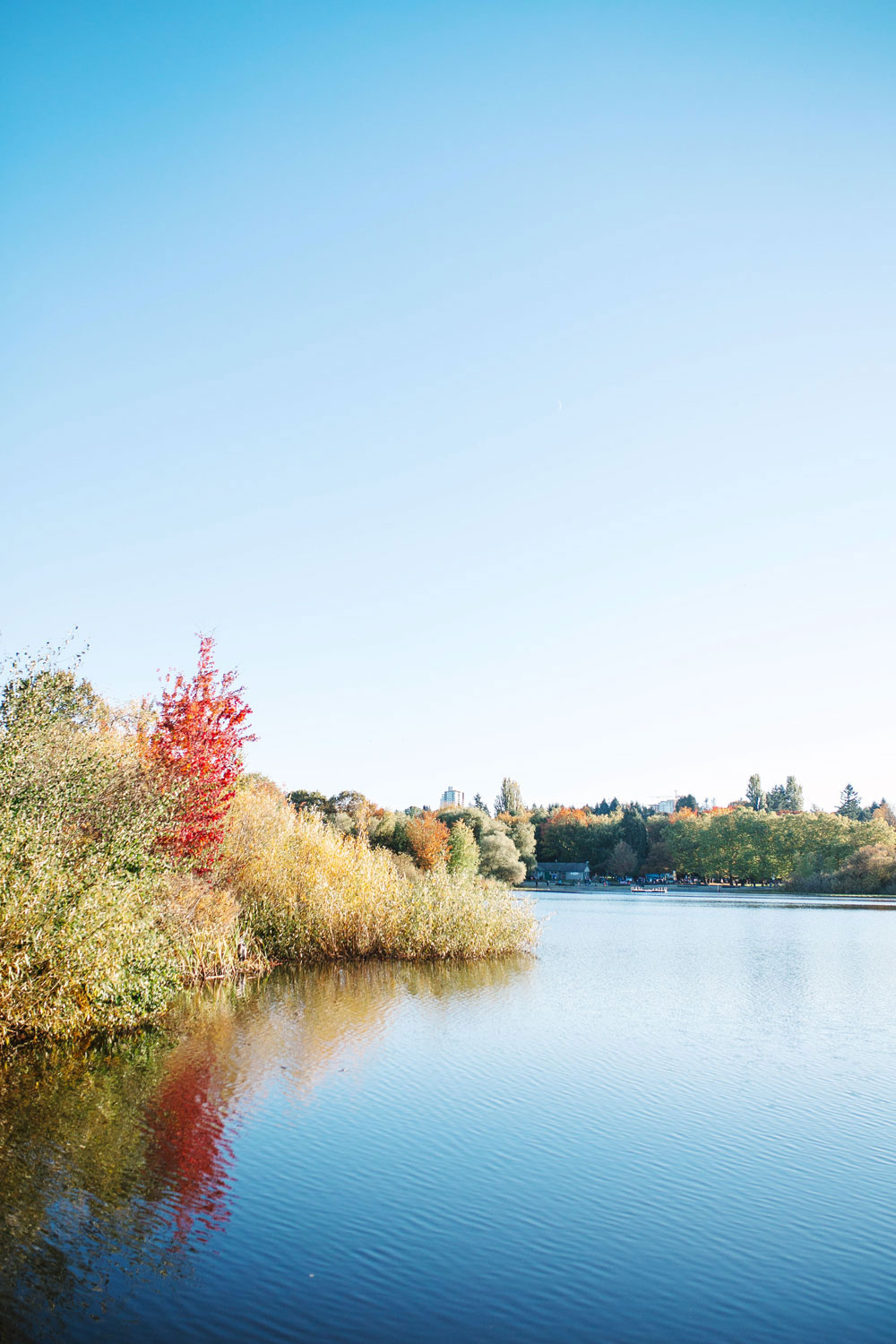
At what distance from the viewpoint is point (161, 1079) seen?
1312 cm

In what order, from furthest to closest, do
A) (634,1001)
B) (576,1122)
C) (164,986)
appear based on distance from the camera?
(634,1001), (164,986), (576,1122)

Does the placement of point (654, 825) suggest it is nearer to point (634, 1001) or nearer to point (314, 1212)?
point (634, 1001)

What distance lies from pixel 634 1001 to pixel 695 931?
22779 mm

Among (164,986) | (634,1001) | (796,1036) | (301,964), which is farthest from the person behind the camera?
(301,964)

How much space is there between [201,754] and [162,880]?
249 inches

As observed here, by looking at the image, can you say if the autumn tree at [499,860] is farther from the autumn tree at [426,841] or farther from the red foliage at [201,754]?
the red foliage at [201,754]

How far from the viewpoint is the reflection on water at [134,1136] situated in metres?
7.32

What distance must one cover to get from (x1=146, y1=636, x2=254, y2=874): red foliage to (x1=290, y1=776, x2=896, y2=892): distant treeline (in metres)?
30.1

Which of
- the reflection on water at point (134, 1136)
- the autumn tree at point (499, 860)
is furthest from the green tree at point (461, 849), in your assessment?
the reflection on water at point (134, 1136)

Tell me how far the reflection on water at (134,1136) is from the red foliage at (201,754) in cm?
393

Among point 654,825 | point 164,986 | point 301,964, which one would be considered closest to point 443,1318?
point 164,986

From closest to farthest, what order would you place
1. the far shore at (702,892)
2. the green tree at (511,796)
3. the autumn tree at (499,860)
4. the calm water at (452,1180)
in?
the calm water at (452,1180) < the far shore at (702,892) < the autumn tree at (499,860) < the green tree at (511,796)

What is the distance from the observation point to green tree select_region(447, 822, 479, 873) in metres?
79.2

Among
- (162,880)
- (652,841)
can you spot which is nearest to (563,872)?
(652,841)
